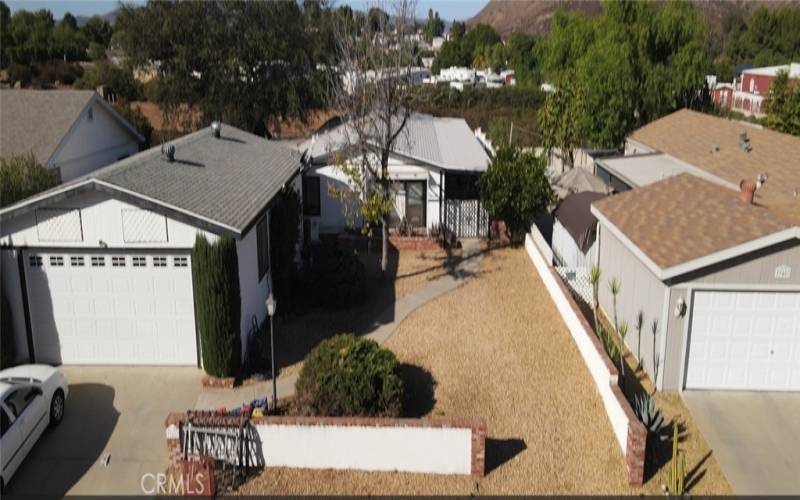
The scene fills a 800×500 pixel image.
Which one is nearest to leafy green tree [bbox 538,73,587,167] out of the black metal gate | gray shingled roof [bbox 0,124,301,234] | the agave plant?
the black metal gate

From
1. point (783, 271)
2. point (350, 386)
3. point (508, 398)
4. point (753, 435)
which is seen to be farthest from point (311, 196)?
point (753, 435)

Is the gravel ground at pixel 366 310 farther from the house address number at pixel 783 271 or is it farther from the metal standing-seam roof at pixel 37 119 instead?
the metal standing-seam roof at pixel 37 119

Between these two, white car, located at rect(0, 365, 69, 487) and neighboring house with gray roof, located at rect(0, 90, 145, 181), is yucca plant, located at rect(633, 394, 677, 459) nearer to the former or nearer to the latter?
white car, located at rect(0, 365, 69, 487)

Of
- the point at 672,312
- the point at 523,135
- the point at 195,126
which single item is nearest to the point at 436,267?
the point at 672,312

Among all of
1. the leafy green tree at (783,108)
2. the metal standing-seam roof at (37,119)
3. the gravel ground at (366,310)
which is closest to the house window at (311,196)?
the gravel ground at (366,310)

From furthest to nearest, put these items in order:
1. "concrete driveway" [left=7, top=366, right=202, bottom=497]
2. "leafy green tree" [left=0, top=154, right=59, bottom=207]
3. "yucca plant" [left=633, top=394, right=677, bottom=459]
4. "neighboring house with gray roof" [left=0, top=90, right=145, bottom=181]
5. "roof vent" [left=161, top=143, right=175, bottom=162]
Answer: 1. "neighboring house with gray roof" [left=0, top=90, right=145, bottom=181]
2. "leafy green tree" [left=0, top=154, right=59, bottom=207]
3. "roof vent" [left=161, top=143, right=175, bottom=162]
4. "yucca plant" [left=633, top=394, right=677, bottom=459]
5. "concrete driveway" [left=7, top=366, right=202, bottom=497]
